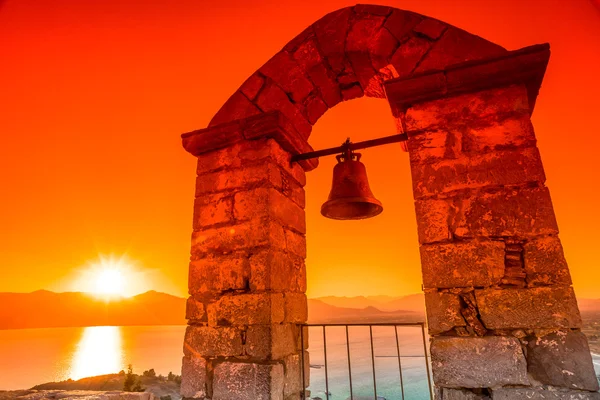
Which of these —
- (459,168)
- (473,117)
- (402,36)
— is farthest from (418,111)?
(402,36)

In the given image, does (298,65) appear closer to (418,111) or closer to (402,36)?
(402,36)

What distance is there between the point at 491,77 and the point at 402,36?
0.81 meters

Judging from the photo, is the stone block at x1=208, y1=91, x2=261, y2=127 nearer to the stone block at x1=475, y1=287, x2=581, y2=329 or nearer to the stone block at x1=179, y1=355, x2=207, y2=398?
the stone block at x1=179, y1=355, x2=207, y2=398

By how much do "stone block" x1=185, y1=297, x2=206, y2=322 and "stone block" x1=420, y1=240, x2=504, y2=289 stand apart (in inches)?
62.6

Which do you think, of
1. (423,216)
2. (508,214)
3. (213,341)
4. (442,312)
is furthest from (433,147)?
(213,341)

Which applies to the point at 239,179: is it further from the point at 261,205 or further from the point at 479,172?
the point at 479,172

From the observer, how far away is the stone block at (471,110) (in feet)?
6.80

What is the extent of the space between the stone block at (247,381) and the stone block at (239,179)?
1.26m

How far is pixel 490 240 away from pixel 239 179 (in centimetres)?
179

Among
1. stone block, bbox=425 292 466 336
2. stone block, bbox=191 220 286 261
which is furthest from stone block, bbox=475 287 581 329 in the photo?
stone block, bbox=191 220 286 261

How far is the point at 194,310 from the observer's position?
2467mm

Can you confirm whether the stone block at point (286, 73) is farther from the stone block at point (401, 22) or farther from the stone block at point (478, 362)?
the stone block at point (478, 362)

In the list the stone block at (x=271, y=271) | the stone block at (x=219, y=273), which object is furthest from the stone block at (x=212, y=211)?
the stone block at (x=271, y=271)

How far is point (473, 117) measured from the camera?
213 centimetres
